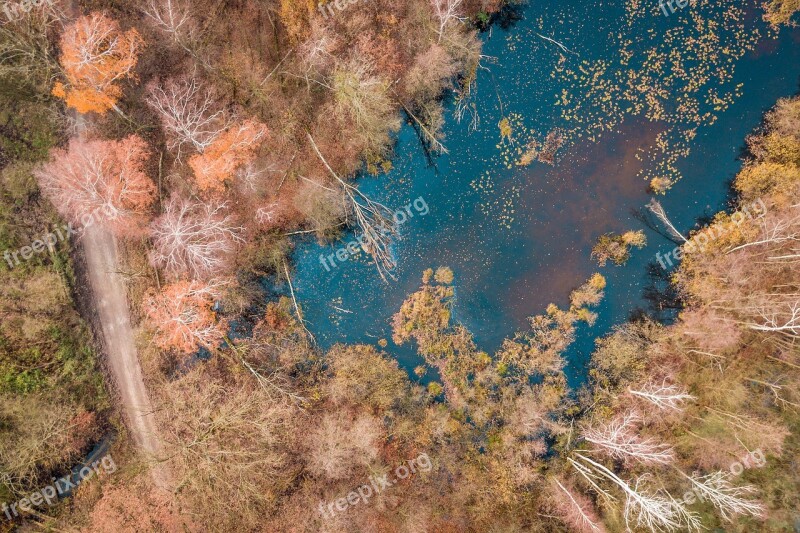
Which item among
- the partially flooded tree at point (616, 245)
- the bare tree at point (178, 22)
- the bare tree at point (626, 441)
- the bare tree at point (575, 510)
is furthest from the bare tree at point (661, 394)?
the bare tree at point (178, 22)

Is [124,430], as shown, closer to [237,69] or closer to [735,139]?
[237,69]

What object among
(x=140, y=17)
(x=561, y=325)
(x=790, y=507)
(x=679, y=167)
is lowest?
(x=790, y=507)

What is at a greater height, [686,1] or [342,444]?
[686,1]

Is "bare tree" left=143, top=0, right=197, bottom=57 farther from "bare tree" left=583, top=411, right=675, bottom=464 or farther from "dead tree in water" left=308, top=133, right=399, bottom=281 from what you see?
"bare tree" left=583, top=411, right=675, bottom=464

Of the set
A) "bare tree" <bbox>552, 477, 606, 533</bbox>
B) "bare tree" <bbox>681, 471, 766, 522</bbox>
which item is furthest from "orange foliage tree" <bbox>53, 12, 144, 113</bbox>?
"bare tree" <bbox>681, 471, 766, 522</bbox>

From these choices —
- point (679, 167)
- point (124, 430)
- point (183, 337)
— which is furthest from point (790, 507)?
point (124, 430)

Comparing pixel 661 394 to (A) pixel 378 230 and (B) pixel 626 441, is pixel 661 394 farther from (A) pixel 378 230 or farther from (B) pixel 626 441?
(A) pixel 378 230

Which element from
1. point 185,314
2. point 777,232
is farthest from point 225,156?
point 777,232
